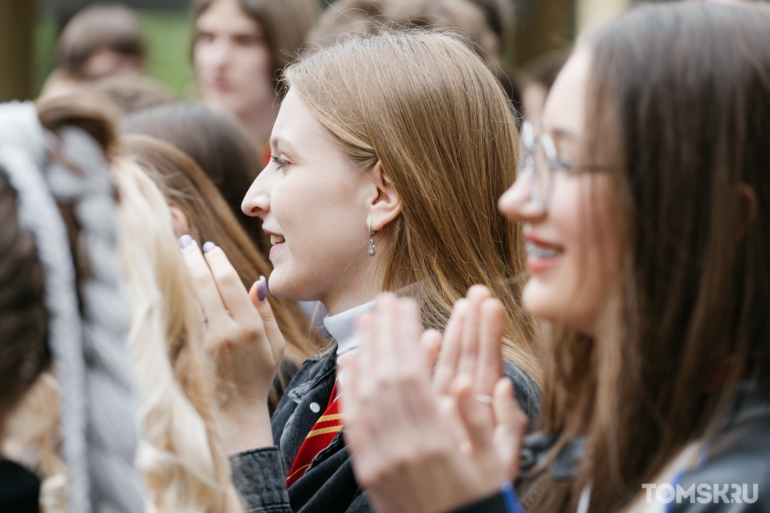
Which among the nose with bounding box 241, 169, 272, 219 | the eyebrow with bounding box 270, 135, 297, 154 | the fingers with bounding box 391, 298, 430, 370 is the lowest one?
the nose with bounding box 241, 169, 272, 219

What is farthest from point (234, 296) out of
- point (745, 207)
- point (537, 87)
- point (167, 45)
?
point (167, 45)

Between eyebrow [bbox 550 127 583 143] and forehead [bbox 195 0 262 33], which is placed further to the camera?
forehead [bbox 195 0 262 33]

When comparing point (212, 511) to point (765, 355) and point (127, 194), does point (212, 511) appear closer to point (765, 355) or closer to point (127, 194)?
point (127, 194)

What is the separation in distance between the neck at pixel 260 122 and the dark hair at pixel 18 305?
309 centimetres

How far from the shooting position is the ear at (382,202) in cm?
224

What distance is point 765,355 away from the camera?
133cm

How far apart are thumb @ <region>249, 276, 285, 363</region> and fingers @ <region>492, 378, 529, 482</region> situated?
955 millimetres

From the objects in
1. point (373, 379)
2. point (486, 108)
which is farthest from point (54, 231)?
point (486, 108)

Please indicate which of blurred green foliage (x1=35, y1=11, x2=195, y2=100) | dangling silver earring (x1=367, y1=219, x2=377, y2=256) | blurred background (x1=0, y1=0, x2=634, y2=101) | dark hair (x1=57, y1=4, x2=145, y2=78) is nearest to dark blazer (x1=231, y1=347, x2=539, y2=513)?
dangling silver earring (x1=367, y1=219, x2=377, y2=256)

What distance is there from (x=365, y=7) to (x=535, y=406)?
95.2 inches

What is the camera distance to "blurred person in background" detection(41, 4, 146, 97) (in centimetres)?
540

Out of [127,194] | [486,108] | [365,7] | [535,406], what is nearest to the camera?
[127,194]

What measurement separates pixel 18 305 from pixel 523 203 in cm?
74

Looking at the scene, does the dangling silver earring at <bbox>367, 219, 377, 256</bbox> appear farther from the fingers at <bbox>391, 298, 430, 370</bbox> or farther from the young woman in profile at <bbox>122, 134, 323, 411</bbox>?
the fingers at <bbox>391, 298, 430, 370</bbox>
